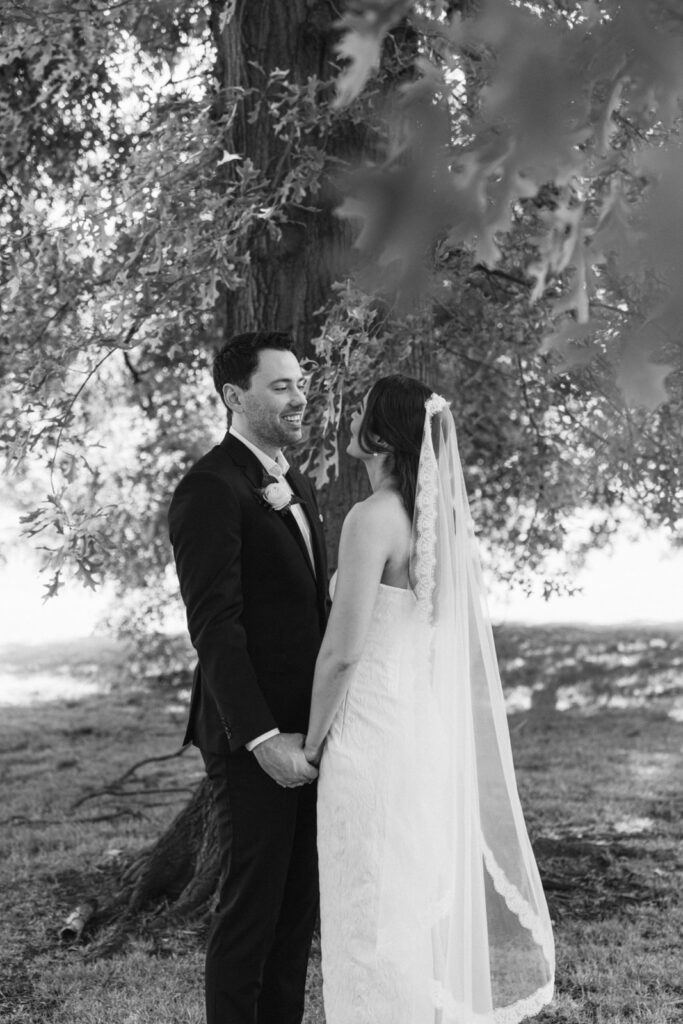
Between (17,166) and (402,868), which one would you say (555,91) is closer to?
(402,868)

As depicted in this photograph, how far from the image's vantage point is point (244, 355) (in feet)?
10.4

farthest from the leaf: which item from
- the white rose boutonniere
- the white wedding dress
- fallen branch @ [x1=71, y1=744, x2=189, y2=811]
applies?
fallen branch @ [x1=71, y1=744, x2=189, y2=811]

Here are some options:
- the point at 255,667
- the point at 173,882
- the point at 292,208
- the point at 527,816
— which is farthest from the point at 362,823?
the point at 527,816

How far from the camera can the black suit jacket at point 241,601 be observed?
9.42 feet

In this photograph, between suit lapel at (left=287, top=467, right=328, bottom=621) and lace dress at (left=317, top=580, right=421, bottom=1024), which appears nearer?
lace dress at (left=317, top=580, right=421, bottom=1024)

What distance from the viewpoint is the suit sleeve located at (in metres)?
2.86

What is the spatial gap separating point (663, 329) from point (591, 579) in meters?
19.5

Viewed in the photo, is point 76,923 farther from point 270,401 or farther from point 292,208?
point 292,208

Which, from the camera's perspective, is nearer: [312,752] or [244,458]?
[312,752]

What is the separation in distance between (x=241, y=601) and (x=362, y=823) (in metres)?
0.66

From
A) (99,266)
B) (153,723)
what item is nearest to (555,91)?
(99,266)

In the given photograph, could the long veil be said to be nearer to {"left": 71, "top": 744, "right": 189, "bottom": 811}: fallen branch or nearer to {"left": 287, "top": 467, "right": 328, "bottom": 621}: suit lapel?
{"left": 287, "top": 467, "right": 328, "bottom": 621}: suit lapel

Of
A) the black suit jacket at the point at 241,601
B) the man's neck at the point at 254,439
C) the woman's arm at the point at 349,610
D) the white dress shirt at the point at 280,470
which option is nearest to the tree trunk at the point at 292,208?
the white dress shirt at the point at 280,470

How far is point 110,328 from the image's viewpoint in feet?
15.0
